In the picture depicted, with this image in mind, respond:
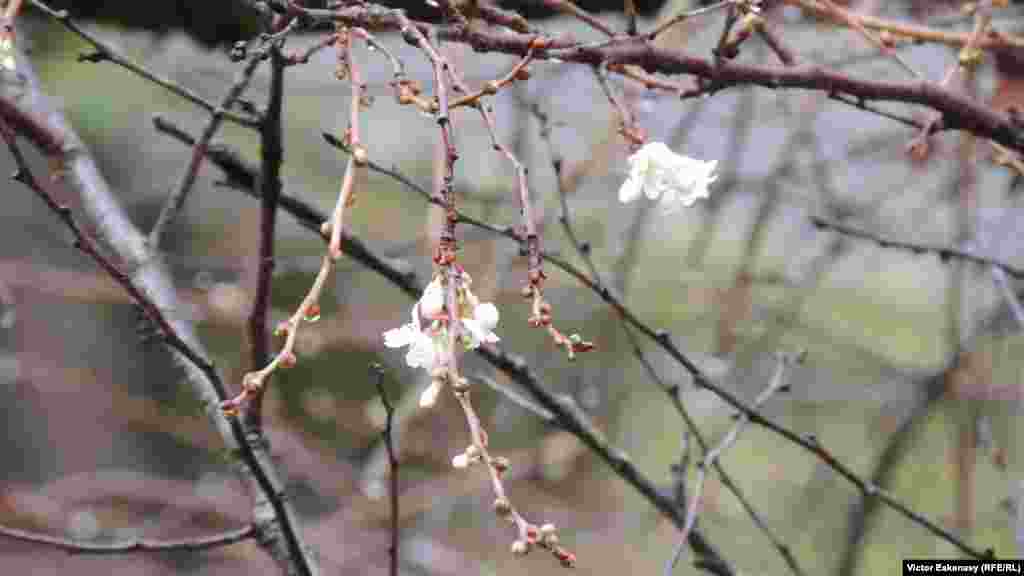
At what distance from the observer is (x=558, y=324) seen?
208cm

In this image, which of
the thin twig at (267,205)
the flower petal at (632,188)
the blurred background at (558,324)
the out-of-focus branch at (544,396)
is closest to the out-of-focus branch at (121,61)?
the thin twig at (267,205)

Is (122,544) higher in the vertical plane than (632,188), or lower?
lower

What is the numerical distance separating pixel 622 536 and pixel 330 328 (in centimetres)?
69

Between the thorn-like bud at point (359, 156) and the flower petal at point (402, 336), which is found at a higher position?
the thorn-like bud at point (359, 156)

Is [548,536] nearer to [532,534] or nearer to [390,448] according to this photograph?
[532,534]

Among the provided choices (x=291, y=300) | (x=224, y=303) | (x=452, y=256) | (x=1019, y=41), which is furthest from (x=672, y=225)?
(x=452, y=256)

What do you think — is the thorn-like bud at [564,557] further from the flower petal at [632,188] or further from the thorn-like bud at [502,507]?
the flower petal at [632,188]

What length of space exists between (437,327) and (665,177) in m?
0.26

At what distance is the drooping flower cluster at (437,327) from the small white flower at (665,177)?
0.65 ft

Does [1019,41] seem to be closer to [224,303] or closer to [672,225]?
[224,303]

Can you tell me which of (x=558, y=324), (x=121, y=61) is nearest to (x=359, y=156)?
(x=121, y=61)

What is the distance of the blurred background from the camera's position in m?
1.86

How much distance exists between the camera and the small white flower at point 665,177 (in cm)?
69

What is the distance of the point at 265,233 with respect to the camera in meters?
0.74
